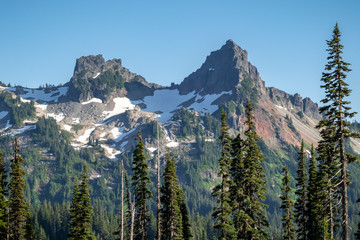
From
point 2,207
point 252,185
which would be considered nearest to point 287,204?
point 252,185

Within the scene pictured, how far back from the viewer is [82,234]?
66.5 meters

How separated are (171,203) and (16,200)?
21.2 metres

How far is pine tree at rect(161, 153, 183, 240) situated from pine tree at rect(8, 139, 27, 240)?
19379 millimetres

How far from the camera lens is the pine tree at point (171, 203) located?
64.2 m

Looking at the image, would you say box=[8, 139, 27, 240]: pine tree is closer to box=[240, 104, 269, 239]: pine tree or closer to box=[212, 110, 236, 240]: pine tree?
box=[212, 110, 236, 240]: pine tree

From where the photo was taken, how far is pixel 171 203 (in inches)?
2603

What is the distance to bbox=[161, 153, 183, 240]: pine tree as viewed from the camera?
64.2m

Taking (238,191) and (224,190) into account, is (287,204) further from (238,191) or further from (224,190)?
(224,190)

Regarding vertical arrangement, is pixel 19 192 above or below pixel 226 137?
below

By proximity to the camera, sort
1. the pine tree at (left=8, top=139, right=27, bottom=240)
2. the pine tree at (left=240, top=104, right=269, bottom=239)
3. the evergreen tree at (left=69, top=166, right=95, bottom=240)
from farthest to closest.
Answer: the evergreen tree at (left=69, top=166, right=95, bottom=240) → the pine tree at (left=8, top=139, right=27, bottom=240) → the pine tree at (left=240, top=104, right=269, bottom=239)

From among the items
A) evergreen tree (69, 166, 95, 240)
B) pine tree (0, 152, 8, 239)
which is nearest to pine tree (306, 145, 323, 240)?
evergreen tree (69, 166, 95, 240)

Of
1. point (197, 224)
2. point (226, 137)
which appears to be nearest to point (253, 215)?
point (226, 137)

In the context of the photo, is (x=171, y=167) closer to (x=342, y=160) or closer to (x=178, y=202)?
(x=178, y=202)

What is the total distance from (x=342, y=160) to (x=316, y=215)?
89.4 ft
